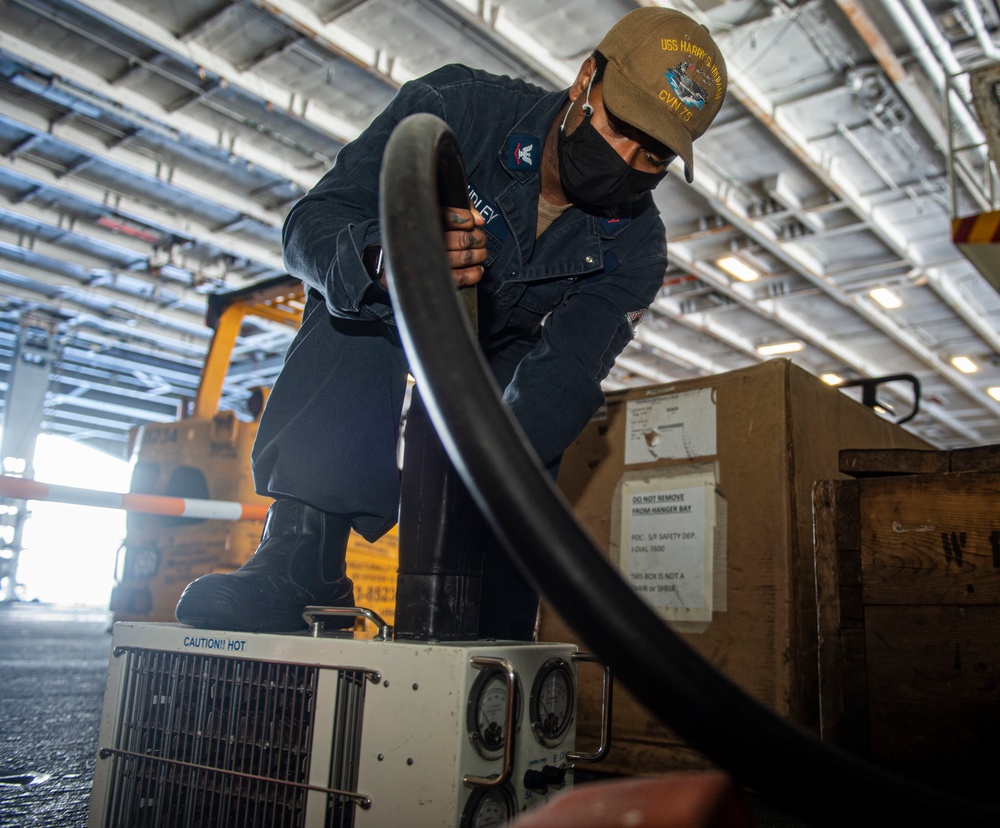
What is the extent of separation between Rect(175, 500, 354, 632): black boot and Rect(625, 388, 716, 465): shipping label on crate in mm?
865

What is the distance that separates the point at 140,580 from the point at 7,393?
688 cm

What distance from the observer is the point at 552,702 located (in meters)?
0.81

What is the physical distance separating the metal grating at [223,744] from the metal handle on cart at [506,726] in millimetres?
123

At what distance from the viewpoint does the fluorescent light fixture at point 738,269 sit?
6703 mm

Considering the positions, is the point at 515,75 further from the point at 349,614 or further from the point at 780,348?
the point at 780,348

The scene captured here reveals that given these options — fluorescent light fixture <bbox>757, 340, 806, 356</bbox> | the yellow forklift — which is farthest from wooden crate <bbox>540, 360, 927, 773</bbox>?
fluorescent light fixture <bbox>757, 340, 806, 356</bbox>

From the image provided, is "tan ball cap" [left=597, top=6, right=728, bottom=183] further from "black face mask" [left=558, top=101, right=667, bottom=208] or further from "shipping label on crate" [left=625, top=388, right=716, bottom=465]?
"shipping label on crate" [left=625, top=388, right=716, bottom=465]

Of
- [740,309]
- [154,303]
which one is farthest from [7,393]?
[740,309]

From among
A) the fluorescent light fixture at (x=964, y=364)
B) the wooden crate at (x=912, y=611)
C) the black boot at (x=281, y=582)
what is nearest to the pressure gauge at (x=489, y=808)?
the black boot at (x=281, y=582)

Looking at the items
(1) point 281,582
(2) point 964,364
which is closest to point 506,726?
(1) point 281,582

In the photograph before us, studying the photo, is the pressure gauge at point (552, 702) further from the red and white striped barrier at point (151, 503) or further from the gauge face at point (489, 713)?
the red and white striped barrier at point (151, 503)

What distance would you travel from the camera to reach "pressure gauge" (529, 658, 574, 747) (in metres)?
0.77

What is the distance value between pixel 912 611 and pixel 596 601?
103 cm

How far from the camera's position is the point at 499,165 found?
1220mm
